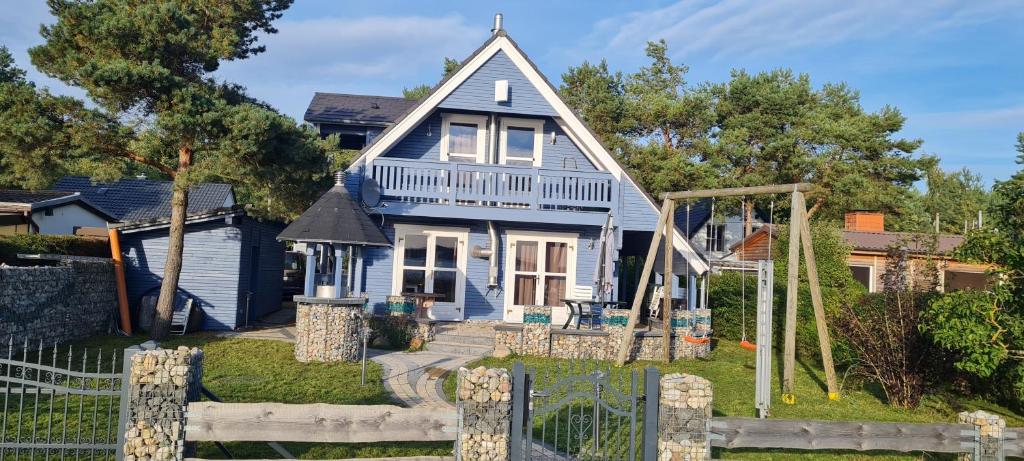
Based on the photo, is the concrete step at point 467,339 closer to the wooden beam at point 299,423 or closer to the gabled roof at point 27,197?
the wooden beam at point 299,423

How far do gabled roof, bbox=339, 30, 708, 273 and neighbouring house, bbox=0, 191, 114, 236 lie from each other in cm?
997

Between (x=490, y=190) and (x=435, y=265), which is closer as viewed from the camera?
(x=490, y=190)

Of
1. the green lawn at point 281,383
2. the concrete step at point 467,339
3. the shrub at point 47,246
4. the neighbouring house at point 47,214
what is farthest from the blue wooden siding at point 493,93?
the neighbouring house at point 47,214

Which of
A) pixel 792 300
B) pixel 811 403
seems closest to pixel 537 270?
pixel 792 300

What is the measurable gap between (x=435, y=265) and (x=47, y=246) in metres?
8.05

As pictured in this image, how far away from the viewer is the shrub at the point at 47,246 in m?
13.5

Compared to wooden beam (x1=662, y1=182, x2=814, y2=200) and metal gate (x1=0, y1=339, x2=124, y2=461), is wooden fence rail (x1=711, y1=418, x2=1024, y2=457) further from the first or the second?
metal gate (x1=0, y1=339, x2=124, y2=461)

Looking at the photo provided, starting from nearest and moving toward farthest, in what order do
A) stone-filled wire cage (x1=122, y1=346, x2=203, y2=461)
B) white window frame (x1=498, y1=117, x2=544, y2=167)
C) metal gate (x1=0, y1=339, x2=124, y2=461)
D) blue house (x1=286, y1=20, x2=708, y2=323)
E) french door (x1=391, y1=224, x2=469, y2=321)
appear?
stone-filled wire cage (x1=122, y1=346, x2=203, y2=461) → metal gate (x1=0, y1=339, x2=124, y2=461) → blue house (x1=286, y1=20, x2=708, y2=323) → french door (x1=391, y1=224, x2=469, y2=321) → white window frame (x1=498, y1=117, x2=544, y2=167)

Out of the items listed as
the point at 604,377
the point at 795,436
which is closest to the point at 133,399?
the point at 604,377

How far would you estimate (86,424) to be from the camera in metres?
8.02

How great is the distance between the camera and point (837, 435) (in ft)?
21.4

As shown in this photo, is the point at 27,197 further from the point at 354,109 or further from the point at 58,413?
the point at 58,413

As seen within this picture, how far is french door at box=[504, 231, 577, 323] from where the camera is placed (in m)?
18.0

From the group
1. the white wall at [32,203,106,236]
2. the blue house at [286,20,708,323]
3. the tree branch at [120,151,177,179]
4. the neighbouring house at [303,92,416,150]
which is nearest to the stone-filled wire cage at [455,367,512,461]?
the blue house at [286,20,708,323]
